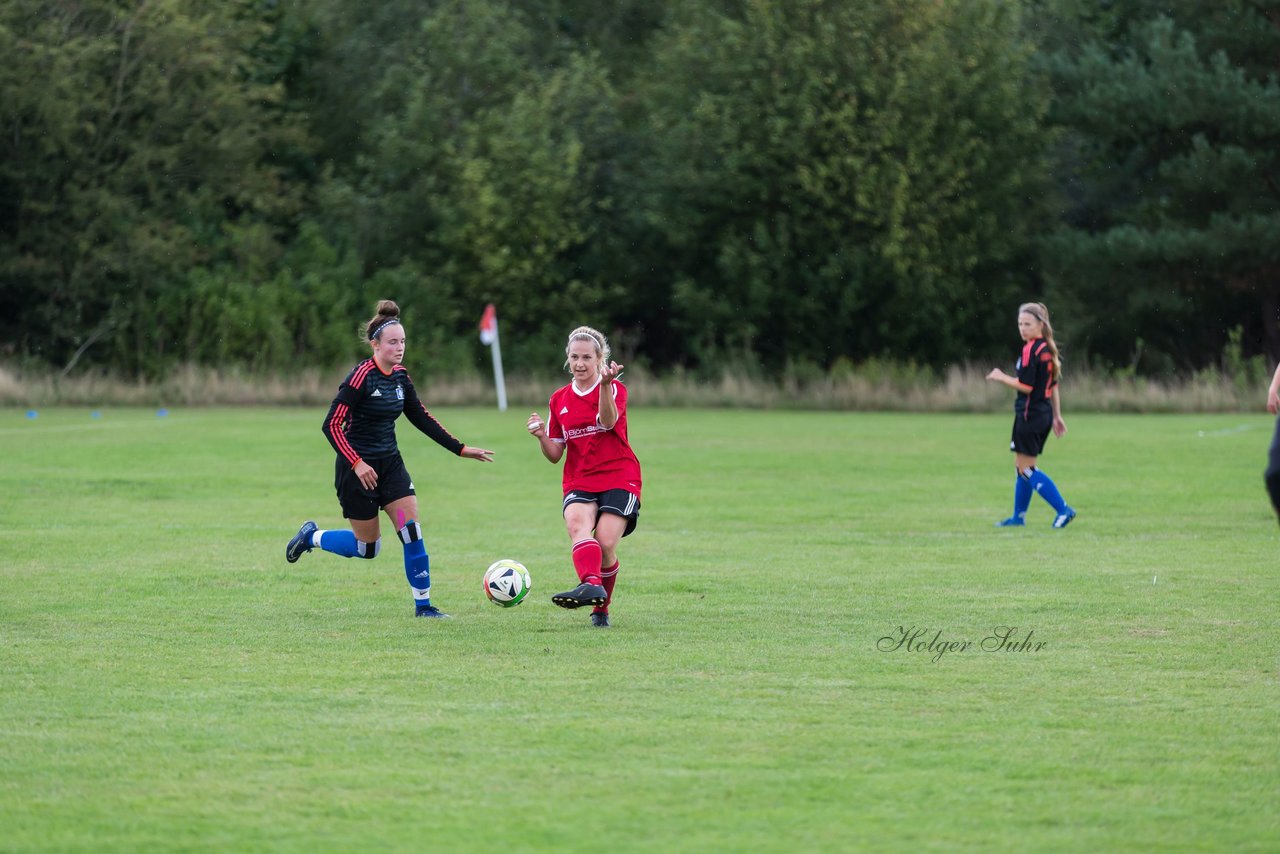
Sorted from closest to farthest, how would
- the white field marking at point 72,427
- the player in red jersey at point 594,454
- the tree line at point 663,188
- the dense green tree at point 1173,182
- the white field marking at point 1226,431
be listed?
1. the player in red jersey at point 594,454
2. the white field marking at point 72,427
3. the white field marking at point 1226,431
4. the dense green tree at point 1173,182
5. the tree line at point 663,188

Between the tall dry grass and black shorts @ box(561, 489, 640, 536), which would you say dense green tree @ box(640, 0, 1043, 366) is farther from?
black shorts @ box(561, 489, 640, 536)

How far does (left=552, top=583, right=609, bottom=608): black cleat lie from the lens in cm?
841

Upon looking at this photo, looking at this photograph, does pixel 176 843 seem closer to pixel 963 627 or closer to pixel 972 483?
pixel 963 627

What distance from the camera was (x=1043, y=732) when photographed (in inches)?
249

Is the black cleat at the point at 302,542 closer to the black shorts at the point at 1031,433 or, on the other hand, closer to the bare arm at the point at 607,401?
the bare arm at the point at 607,401

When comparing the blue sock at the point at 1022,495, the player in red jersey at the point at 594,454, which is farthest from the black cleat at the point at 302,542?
the blue sock at the point at 1022,495

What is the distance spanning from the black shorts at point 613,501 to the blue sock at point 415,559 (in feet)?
2.80

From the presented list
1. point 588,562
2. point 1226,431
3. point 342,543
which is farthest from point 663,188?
point 588,562

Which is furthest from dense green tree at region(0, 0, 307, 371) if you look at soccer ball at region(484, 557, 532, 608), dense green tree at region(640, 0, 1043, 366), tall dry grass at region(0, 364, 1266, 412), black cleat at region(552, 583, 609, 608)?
black cleat at region(552, 583, 609, 608)

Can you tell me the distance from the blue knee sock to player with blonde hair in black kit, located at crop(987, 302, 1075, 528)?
20.8 ft

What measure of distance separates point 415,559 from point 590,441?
115cm

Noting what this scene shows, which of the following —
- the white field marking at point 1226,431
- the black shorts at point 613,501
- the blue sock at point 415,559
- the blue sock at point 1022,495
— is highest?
the black shorts at point 613,501

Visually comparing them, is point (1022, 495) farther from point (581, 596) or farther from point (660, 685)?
point (660, 685)

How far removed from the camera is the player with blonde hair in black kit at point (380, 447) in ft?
30.6
